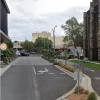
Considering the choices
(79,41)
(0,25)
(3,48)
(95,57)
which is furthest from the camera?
(79,41)

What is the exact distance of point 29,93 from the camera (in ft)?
34.9

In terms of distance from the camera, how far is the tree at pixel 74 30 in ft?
217

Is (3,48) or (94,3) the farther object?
(94,3)

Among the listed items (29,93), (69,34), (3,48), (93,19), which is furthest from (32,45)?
(29,93)

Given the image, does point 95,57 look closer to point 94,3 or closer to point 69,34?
point 94,3

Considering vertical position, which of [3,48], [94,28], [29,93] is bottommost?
[29,93]

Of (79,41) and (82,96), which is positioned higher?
(79,41)

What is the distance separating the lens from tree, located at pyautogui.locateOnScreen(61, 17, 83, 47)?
66125 millimetres

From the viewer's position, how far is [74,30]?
6569cm

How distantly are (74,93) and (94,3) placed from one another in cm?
3455

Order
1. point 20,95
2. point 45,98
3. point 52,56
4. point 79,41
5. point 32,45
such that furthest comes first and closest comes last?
point 32,45 → point 79,41 → point 52,56 → point 20,95 → point 45,98

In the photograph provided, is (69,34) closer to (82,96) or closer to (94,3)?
(94,3)

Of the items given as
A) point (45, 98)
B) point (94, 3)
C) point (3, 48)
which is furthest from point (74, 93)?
point (94, 3)

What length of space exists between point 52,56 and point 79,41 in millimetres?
31791
